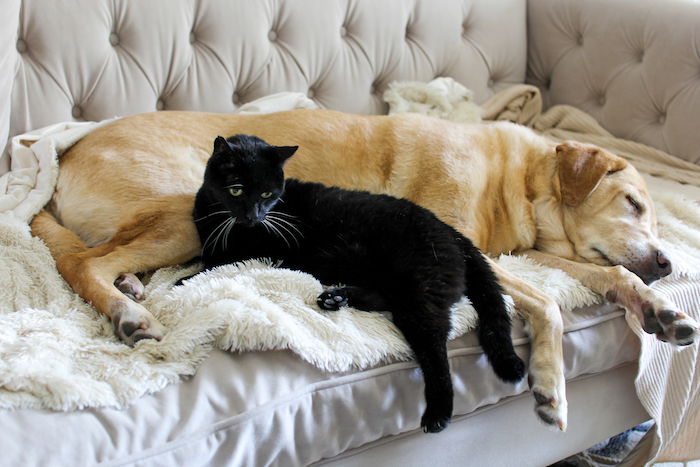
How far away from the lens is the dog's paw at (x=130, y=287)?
1329mm

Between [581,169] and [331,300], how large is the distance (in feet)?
3.60

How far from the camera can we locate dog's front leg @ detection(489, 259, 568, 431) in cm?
113

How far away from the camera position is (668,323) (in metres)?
1.24

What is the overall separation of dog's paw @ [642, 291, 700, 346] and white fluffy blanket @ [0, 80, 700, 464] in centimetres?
16

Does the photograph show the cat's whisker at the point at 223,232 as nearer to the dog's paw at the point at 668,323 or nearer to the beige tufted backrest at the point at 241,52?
the beige tufted backrest at the point at 241,52

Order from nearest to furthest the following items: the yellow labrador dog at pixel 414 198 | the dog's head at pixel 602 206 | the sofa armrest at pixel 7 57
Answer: the yellow labrador dog at pixel 414 198, the sofa armrest at pixel 7 57, the dog's head at pixel 602 206

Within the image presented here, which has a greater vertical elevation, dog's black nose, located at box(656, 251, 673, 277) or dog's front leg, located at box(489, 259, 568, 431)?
dog's black nose, located at box(656, 251, 673, 277)

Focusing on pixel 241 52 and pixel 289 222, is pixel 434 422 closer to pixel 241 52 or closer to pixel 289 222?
pixel 289 222

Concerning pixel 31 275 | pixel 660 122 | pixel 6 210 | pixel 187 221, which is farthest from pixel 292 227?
pixel 660 122

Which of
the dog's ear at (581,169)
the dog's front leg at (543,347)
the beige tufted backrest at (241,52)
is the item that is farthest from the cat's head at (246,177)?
the dog's ear at (581,169)

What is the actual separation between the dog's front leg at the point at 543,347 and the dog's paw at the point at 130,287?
1.08 metres

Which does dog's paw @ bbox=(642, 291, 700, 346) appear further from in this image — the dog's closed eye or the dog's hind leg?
the dog's hind leg

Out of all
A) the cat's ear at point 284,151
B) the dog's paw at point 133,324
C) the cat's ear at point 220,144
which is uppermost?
the cat's ear at point 220,144

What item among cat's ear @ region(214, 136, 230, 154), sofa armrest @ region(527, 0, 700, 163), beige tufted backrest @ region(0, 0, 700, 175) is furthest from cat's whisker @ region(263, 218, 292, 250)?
sofa armrest @ region(527, 0, 700, 163)
